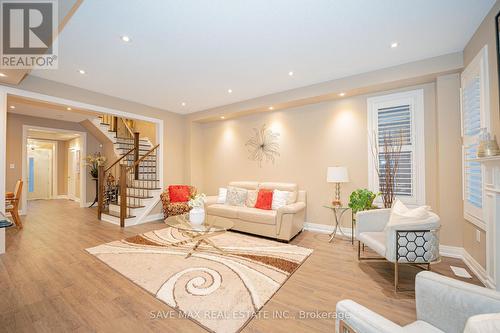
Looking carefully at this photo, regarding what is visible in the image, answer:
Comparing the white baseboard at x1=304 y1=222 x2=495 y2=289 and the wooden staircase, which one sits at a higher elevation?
the wooden staircase

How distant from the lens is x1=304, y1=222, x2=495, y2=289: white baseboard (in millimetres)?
2318

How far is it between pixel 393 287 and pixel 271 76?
10.9 ft

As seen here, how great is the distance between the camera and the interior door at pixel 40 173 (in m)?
8.59

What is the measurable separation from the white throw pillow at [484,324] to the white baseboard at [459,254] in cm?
220

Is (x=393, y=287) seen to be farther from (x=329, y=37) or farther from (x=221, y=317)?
(x=329, y=37)

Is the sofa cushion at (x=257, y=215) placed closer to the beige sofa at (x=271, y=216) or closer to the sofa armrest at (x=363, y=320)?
the beige sofa at (x=271, y=216)

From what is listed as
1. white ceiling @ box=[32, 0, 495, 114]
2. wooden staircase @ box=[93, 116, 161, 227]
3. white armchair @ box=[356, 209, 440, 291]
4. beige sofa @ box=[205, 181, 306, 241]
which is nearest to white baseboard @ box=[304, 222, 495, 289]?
beige sofa @ box=[205, 181, 306, 241]

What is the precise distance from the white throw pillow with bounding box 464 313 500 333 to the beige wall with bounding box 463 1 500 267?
7.49 ft

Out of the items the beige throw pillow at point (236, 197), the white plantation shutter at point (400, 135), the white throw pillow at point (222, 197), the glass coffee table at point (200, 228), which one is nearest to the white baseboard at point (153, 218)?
the white throw pillow at point (222, 197)

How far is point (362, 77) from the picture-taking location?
345 centimetres

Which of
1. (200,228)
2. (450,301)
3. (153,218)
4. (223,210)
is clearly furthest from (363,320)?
(153,218)

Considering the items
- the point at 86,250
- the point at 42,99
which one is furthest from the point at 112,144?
the point at 86,250

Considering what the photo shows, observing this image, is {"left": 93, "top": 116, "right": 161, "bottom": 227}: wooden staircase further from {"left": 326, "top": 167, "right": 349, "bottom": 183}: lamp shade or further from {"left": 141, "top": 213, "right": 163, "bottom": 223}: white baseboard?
{"left": 326, "top": 167, "right": 349, "bottom": 183}: lamp shade

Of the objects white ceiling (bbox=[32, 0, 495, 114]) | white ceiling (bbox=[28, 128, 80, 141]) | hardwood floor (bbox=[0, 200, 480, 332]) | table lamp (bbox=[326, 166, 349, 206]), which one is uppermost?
white ceiling (bbox=[32, 0, 495, 114])
